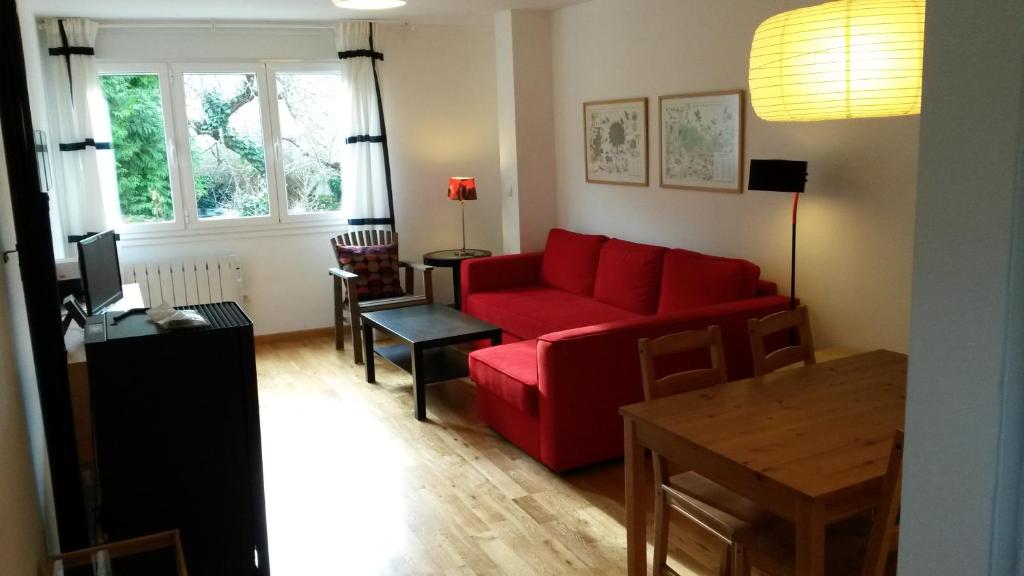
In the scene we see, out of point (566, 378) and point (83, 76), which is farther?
point (83, 76)

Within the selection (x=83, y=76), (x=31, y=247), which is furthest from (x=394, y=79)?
(x=31, y=247)

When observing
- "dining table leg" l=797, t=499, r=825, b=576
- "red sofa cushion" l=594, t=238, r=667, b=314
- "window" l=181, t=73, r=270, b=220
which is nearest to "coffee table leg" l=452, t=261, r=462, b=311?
"red sofa cushion" l=594, t=238, r=667, b=314

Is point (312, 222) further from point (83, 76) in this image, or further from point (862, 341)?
point (862, 341)

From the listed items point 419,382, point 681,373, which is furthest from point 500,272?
point 681,373

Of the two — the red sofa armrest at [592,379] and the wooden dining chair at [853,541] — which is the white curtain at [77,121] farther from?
the wooden dining chair at [853,541]

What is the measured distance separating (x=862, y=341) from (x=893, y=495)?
2241mm

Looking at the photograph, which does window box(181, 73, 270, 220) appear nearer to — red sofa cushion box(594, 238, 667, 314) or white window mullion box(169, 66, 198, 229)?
white window mullion box(169, 66, 198, 229)

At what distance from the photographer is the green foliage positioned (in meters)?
5.89

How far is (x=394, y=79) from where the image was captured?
6496mm

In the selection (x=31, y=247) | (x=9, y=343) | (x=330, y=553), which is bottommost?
(x=330, y=553)

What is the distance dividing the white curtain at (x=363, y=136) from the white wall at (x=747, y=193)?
141cm

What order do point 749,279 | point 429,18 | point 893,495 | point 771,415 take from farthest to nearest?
point 429,18 < point 749,279 < point 771,415 < point 893,495

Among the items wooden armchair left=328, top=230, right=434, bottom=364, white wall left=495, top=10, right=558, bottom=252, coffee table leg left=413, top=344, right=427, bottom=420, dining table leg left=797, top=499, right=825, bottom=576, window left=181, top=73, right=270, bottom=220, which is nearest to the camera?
dining table leg left=797, top=499, right=825, bottom=576

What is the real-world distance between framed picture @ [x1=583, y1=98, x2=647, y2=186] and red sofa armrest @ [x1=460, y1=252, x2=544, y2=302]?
0.75 m
